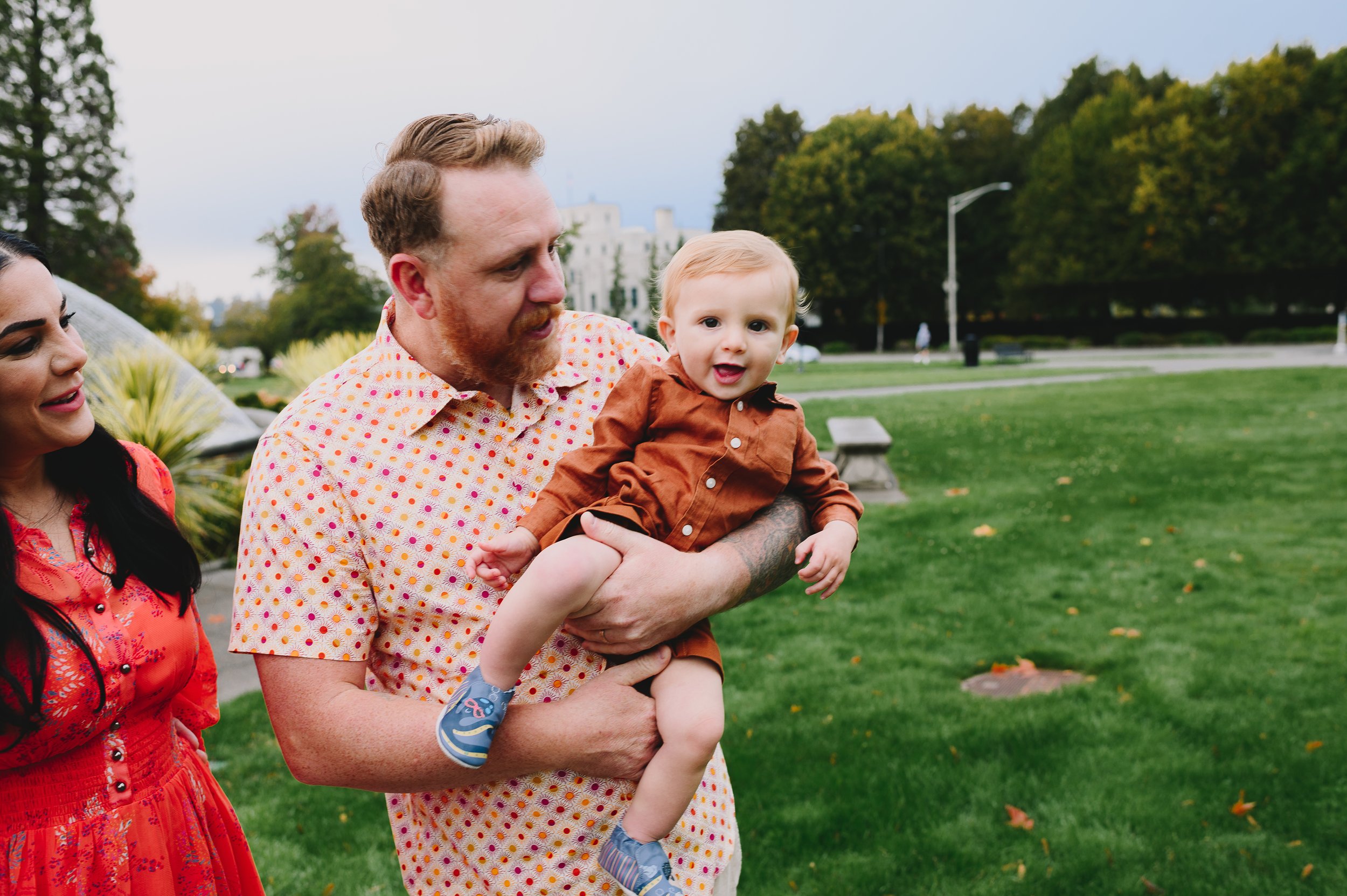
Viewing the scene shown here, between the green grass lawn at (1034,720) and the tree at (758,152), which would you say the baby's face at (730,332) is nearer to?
the green grass lawn at (1034,720)

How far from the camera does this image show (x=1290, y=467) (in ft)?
33.9

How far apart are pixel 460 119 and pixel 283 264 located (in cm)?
7894

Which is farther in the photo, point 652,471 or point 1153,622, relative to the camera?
point 1153,622

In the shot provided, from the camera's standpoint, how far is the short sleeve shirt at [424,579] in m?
1.78

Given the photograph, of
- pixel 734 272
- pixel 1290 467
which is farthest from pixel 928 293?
pixel 734 272

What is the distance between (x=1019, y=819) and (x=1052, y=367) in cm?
2688

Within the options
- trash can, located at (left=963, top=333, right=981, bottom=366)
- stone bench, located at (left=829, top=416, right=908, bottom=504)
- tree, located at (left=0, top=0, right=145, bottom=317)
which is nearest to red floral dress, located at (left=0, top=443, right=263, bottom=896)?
stone bench, located at (left=829, top=416, right=908, bottom=504)

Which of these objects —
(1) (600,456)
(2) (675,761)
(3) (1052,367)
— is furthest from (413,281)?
(3) (1052,367)

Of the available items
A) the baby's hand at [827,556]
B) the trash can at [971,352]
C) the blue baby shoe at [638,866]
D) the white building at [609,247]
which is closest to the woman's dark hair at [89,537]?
the blue baby shoe at [638,866]

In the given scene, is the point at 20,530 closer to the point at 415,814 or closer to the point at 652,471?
the point at 415,814

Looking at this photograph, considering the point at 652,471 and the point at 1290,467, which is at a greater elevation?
the point at 652,471

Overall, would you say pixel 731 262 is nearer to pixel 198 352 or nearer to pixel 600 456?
pixel 600 456

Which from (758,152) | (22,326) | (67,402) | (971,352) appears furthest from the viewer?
(758,152)

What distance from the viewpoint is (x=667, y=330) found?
2.41 metres
